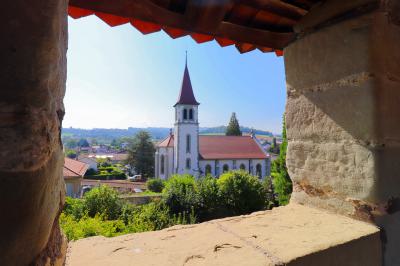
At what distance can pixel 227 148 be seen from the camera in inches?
1176

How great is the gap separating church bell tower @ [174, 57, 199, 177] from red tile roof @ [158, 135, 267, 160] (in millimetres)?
1376

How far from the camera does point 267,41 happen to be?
4.49 feet

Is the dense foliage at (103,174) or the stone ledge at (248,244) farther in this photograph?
the dense foliage at (103,174)

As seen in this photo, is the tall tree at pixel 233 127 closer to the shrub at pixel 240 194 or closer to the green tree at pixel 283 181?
the shrub at pixel 240 194

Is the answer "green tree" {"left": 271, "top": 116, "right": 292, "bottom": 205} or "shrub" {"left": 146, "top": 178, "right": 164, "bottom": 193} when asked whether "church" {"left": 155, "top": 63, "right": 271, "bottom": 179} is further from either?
"green tree" {"left": 271, "top": 116, "right": 292, "bottom": 205}

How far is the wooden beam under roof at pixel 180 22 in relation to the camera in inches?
38.5

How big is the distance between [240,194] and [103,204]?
22.0 feet

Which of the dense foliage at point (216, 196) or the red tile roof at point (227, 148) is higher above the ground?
the red tile roof at point (227, 148)

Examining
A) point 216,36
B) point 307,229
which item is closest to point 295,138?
point 307,229

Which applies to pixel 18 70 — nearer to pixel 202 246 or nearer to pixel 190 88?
pixel 202 246

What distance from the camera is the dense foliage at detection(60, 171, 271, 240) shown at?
9648 mm

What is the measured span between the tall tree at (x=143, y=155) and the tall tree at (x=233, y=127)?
1211 cm

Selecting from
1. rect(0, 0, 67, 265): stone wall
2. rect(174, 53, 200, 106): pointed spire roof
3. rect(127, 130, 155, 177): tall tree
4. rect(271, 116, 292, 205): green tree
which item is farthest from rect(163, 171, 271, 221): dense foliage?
rect(127, 130, 155, 177): tall tree

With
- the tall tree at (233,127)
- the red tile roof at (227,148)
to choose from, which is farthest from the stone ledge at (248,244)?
the tall tree at (233,127)
